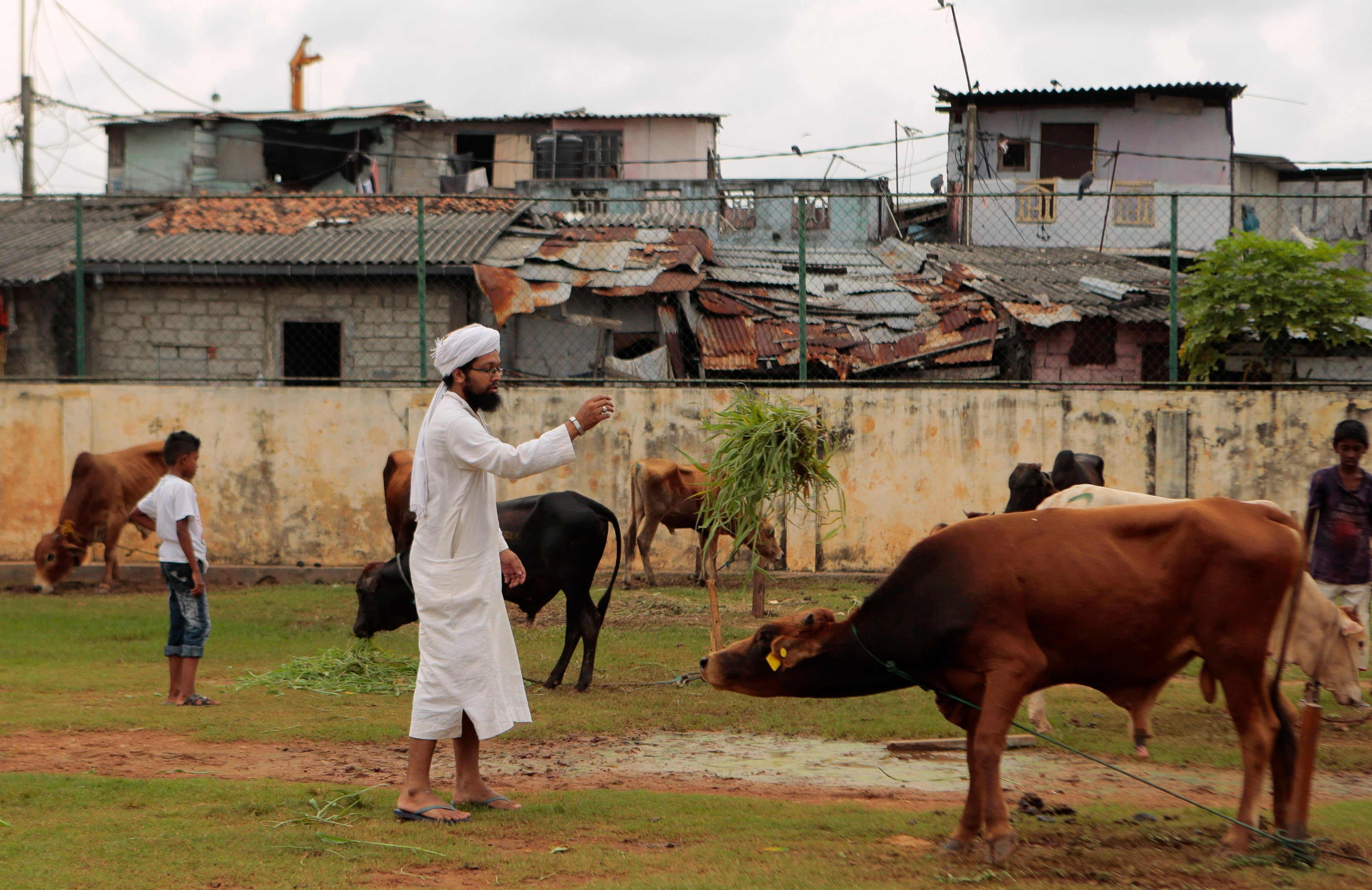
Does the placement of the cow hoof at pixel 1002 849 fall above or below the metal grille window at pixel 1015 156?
below

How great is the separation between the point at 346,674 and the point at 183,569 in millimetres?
1524

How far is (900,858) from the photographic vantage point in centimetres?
480

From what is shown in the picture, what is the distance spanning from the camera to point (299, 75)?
38.4m

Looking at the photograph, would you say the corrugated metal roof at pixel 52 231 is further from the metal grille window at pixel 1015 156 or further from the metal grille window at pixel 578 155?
the metal grille window at pixel 1015 156

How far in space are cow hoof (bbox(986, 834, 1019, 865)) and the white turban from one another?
2706mm

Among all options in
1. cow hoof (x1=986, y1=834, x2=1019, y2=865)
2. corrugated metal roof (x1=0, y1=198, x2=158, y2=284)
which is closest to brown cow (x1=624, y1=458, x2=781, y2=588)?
cow hoof (x1=986, y1=834, x2=1019, y2=865)

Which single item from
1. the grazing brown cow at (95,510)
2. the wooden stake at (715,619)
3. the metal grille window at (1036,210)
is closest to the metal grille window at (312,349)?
the grazing brown cow at (95,510)

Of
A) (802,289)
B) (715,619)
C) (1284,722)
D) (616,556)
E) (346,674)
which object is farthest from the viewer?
(802,289)

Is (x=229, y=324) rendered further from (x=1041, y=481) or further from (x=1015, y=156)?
(x=1015, y=156)

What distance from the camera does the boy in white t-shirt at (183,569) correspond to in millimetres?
8227

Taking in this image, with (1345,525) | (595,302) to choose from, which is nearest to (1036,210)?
(595,302)

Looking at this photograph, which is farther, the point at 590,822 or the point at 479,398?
the point at 479,398

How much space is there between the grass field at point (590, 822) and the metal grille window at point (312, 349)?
11333 millimetres

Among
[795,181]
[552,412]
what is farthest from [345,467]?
[795,181]
